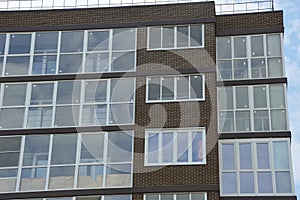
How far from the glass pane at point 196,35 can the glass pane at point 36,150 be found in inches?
242

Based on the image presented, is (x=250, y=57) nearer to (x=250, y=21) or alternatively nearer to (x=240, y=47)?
(x=240, y=47)

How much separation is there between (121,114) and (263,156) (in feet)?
16.5

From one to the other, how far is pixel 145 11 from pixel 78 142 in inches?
221

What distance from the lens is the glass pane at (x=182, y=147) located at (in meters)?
21.0

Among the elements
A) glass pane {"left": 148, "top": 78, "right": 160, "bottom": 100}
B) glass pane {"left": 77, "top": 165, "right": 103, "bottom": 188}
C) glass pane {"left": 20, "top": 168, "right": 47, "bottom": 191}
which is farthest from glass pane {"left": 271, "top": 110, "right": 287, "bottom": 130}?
glass pane {"left": 20, "top": 168, "right": 47, "bottom": 191}

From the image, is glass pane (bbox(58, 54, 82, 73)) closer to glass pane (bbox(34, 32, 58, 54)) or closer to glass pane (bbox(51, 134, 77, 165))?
glass pane (bbox(34, 32, 58, 54))

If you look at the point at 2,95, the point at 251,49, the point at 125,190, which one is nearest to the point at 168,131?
the point at 125,190

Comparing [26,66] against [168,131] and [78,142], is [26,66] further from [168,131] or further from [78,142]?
[168,131]

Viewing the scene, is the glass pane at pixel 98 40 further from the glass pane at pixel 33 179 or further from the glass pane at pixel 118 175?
the glass pane at pixel 33 179

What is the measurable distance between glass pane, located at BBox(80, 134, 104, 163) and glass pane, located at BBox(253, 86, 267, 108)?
5.57 m

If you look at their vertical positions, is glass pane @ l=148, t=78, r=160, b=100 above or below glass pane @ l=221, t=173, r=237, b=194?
above

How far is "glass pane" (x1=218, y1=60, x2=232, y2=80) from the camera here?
23.1m

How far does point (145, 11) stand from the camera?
23.7 meters

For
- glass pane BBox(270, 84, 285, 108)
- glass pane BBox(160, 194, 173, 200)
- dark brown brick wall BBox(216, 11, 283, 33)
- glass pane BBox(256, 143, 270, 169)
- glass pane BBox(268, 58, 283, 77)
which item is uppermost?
dark brown brick wall BBox(216, 11, 283, 33)
